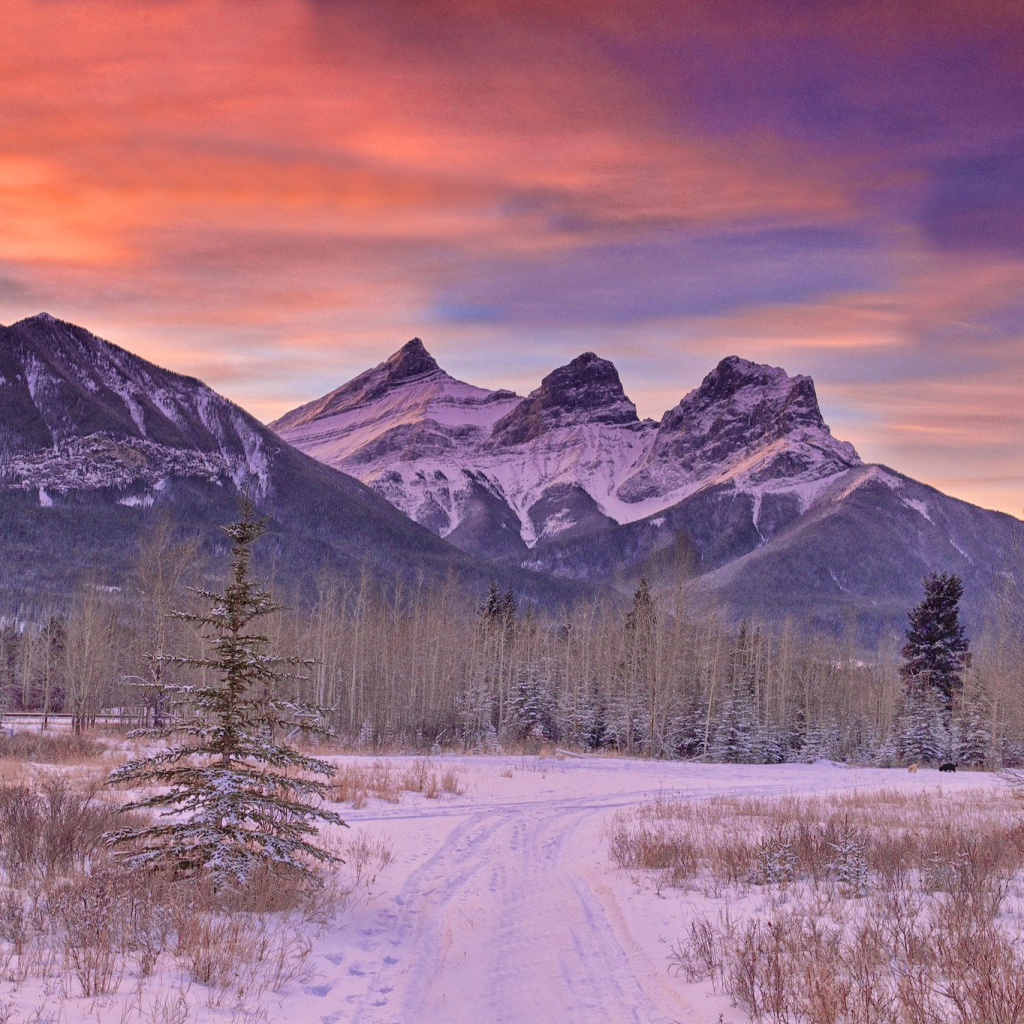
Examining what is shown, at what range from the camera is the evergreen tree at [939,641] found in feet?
211

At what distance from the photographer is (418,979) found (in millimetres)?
8227

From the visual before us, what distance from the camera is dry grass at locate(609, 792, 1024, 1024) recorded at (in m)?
6.86

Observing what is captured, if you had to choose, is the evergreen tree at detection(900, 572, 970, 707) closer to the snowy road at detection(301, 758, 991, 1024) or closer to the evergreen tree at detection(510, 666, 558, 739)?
the evergreen tree at detection(510, 666, 558, 739)

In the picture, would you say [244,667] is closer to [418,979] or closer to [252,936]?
[252,936]

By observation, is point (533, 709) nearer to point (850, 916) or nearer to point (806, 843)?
point (806, 843)

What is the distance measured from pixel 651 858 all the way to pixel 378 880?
14.1 feet

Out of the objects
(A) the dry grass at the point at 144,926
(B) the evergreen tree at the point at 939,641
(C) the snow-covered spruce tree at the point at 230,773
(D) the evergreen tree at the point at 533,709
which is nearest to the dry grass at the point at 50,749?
(A) the dry grass at the point at 144,926

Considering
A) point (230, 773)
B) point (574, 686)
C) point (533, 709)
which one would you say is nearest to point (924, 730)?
point (574, 686)

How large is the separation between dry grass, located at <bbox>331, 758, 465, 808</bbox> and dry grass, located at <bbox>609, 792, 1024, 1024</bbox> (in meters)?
5.56

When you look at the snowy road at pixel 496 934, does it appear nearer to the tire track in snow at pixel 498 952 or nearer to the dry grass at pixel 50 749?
the tire track in snow at pixel 498 952

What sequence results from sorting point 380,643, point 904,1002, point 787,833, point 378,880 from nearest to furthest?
point 904,1002 → point 378,880 → point 787,833 → point 380,643

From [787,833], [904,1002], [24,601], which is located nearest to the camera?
[904,1002]

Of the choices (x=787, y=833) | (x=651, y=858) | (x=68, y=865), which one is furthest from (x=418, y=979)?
(x=787, y=833)

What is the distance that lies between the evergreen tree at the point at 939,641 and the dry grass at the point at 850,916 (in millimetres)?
51240
